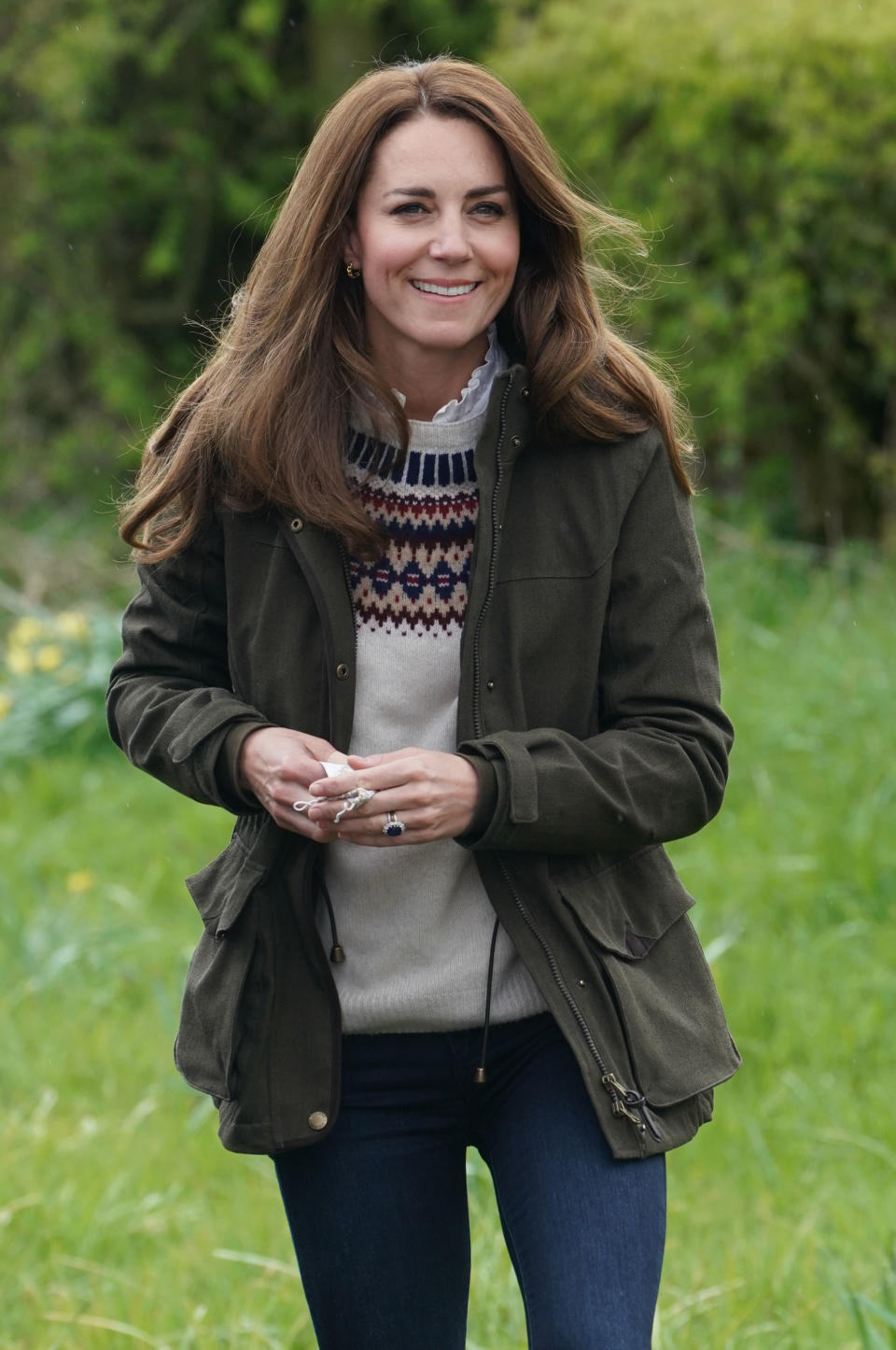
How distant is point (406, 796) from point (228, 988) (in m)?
0.42

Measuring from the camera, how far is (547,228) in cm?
243

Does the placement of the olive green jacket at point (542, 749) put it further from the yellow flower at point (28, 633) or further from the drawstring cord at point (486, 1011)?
the yellow flower at point (28, 633)

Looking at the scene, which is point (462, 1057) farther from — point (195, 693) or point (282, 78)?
point (282, 78)

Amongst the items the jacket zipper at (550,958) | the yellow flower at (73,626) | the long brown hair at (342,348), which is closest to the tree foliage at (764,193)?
the yellow flower at (73,626)

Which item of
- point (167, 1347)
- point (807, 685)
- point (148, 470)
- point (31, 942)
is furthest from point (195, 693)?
point (807, 685)

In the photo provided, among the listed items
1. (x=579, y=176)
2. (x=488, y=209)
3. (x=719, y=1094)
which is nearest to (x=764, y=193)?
(x=579, y=176)

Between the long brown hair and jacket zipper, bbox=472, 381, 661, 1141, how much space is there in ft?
0.45

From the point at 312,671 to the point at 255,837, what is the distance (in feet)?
0.72

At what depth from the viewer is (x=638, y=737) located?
2252 mm

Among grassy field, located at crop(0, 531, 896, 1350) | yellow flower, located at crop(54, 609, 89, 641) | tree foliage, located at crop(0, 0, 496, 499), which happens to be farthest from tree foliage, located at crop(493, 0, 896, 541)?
tree foliage, located at crop(0, 0, 496, 499)

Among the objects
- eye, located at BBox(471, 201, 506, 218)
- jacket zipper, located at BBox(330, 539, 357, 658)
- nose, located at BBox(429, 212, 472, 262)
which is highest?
eye, located at BBox(471, 201, 506, 218)

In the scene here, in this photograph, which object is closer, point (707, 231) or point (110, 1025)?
point (110, 1025)

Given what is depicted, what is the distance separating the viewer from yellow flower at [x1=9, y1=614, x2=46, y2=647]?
Answer: 23.9 ft

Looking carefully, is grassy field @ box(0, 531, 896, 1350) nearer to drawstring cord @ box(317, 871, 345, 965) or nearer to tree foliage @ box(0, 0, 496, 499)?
drawstring cord @ box(317, 871, 345, 965)
